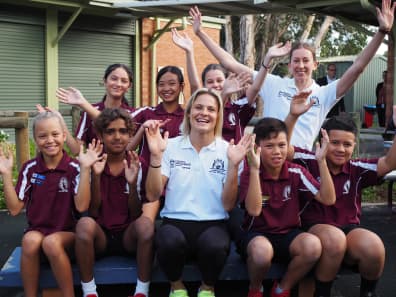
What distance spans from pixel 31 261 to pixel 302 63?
7.65 feet

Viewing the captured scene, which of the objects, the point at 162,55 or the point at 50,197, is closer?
the point at 50,197

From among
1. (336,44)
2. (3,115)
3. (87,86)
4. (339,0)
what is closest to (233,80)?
(3,115)

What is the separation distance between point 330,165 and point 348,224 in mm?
426

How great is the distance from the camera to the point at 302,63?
422 centimetres

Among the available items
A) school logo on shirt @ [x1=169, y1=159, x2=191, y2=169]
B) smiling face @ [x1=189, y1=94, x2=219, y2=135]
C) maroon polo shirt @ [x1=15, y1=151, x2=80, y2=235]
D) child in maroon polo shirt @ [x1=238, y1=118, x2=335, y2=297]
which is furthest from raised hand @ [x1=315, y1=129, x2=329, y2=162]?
maroon polo shirt @ [x1=15, y1=151, x2=80, y2=235]

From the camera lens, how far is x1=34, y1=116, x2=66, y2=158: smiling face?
375cm

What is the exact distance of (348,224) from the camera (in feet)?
13.0

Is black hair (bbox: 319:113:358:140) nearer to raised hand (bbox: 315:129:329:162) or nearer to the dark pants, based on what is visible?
raised hand (bbox: 315:129:329:162)

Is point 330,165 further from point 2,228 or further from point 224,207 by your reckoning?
point 2,228

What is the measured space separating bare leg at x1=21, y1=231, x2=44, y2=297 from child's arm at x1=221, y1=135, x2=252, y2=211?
1.22m

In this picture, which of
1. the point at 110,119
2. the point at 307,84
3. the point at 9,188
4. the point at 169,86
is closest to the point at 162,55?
the point at 169,86

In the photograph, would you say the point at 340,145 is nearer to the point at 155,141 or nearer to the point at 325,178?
the point at 325,178

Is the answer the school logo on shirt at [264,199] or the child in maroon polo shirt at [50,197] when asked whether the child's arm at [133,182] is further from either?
the school logo on shirt at [264,199]

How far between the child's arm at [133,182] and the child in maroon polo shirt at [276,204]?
70cm
